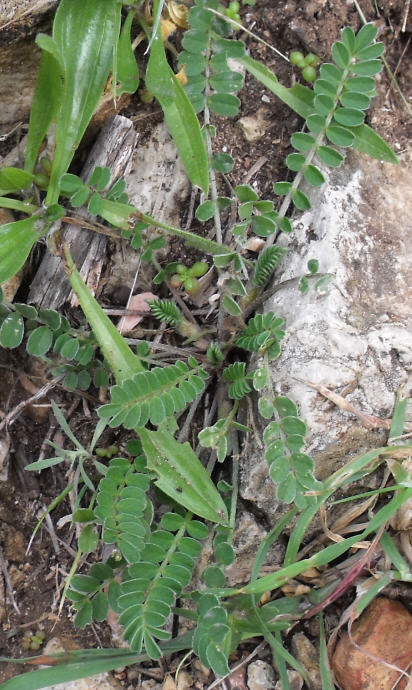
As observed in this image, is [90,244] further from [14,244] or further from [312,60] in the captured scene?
[312,60]

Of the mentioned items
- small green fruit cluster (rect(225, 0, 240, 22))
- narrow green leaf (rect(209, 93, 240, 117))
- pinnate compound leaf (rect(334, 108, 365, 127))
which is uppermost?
small green fruit cluster (rect(225, 0, 240, 22))

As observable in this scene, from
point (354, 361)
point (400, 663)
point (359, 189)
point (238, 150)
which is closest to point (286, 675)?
point (400, 663)

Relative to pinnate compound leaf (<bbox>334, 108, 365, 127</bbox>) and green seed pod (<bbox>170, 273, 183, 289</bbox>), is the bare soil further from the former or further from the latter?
pinnate compound leaf (<bbox>334, 108, 365, 127</bbox>)

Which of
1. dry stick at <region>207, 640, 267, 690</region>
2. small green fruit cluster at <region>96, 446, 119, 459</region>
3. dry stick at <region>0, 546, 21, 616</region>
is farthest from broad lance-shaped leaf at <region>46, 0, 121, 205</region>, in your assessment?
dry stick at <region>207, 640, 267, 690</region>

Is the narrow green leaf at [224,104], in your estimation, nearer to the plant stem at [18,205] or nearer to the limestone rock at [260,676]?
the plant stem at [18,205]

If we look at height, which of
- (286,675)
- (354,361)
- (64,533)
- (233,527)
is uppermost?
(354,361)

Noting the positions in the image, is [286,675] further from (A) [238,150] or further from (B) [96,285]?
(A) [238,150]
